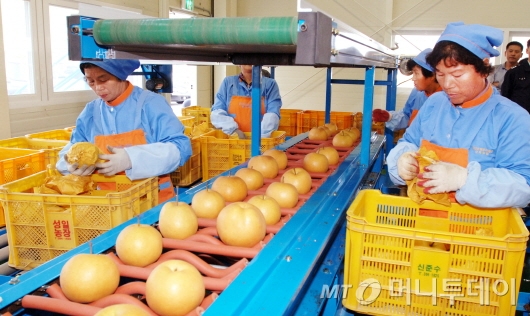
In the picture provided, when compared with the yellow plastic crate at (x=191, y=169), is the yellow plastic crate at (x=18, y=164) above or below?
above

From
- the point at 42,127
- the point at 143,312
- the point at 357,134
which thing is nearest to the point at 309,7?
the point at 143,312

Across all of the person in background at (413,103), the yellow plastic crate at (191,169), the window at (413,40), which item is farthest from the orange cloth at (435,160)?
the window at (413,40)

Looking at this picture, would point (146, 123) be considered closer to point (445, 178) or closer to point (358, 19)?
point (445, 178)

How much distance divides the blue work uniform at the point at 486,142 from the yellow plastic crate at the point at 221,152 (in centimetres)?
225

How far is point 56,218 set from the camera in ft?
7.04

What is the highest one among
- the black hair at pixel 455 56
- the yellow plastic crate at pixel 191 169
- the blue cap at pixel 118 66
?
the black hair at pixel 455 56

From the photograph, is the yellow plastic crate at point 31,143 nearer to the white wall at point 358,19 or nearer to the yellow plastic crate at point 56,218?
the yellow plastic crate at point 56,218

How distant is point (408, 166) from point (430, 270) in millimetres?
549

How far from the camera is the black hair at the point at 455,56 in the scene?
6.06 feet

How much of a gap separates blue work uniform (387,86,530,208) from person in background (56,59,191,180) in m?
1.20

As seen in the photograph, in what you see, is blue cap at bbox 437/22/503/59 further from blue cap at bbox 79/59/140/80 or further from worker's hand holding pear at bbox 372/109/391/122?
worker's hand holding pear at bbox 372/109/391/122

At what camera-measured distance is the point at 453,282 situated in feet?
4.78

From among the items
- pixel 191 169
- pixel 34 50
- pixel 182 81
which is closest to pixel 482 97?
pixel 191 169

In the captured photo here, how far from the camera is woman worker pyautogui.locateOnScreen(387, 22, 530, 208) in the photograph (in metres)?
1.71
